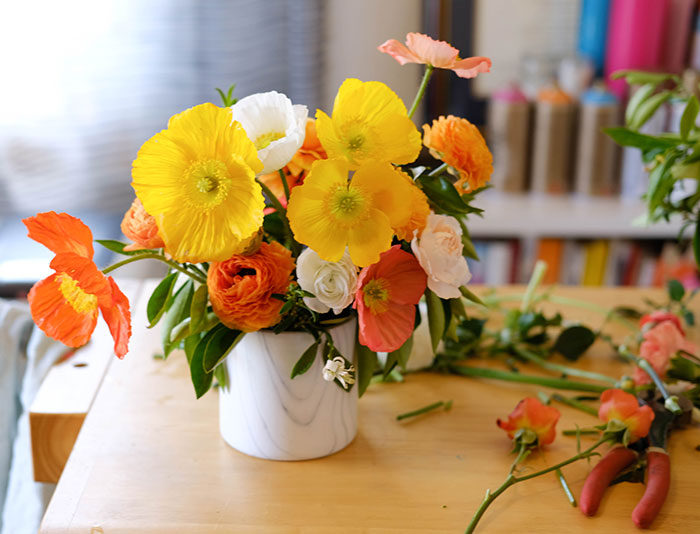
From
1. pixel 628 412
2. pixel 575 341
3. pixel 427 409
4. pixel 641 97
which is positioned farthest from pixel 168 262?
pixel 641 97

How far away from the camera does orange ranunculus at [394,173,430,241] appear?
677 mm

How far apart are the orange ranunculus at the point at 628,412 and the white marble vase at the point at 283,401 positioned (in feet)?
0.83

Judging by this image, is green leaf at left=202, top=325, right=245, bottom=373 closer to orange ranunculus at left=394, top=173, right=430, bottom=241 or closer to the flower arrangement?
the flower arrangement

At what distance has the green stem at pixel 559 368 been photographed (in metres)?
0.96

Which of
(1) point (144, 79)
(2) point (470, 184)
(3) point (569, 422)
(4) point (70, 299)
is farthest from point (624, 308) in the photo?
(1) point (144, 79)

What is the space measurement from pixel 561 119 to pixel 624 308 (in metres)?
0.91

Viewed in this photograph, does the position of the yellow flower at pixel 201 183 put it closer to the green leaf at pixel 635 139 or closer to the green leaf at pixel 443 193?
the green leaf at pixel 443 193

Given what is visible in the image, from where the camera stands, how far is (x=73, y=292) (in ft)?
2.12

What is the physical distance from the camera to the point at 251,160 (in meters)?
0.61

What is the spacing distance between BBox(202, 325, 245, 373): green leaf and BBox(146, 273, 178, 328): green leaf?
0.05 m

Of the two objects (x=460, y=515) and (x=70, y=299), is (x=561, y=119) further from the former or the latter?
(x=70, y=299)

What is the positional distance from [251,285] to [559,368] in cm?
48

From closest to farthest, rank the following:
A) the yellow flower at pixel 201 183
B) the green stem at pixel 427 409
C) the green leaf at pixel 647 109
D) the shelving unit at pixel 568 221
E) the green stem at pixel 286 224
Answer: the yellow flower at pixel 201 183 → the green stem at pixel 286 224 → the green stem at pixel 427 409 → the green leaf at pixel 647 109 → the shelving unit at pixel 568 221

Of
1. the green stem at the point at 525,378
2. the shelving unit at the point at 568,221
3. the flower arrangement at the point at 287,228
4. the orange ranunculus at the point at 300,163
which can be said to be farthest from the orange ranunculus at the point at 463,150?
the shelving unit at the point at 568,221
